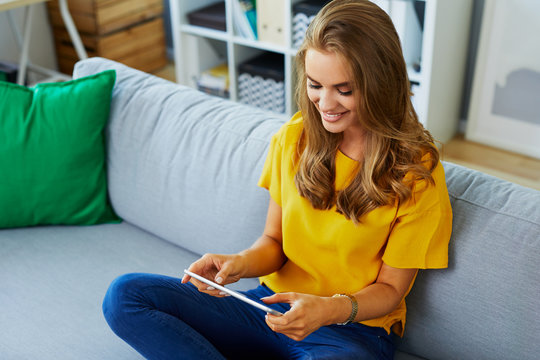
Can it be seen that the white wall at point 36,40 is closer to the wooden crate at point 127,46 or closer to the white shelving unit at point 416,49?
the wooden crate at point 127,46

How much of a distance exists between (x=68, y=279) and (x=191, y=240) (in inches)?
12.7

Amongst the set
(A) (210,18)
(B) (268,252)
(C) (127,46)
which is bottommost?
(C) (127,46)

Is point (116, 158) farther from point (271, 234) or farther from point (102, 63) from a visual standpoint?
point (271, 234)

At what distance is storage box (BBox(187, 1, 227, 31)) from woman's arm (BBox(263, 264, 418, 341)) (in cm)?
207

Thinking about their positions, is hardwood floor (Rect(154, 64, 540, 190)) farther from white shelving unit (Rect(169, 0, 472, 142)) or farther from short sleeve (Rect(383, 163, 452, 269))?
short sleeve (Rect(383, 163, 452, 269))

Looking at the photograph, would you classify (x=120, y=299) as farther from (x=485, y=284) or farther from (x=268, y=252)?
(x=485, y=284)

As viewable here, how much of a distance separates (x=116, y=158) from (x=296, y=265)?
27.5 inches

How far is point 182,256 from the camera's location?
1.64 meters

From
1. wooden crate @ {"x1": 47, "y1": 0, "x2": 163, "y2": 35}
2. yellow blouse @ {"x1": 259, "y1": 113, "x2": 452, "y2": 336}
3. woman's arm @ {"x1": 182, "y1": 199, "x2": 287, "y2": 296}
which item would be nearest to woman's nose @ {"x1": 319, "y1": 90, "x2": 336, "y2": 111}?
yellow blouse @ {"x1": 259, "y1": 113, "x2": 452, "y2": 336}

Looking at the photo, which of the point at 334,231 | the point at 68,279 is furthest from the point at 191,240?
the point at 334,231

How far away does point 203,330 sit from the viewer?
1226 mm

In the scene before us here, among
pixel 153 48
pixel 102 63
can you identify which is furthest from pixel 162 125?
pixel 153 48

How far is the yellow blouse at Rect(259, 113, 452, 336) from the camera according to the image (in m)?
1.12

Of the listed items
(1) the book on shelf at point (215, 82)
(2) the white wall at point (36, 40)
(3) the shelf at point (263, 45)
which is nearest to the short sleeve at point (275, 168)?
(3) the shelf at point (263, 45)
